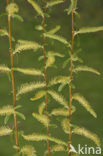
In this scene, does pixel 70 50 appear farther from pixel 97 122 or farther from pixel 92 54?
pixel 92 54

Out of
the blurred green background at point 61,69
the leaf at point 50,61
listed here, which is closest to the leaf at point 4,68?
the leaf at point 50,61

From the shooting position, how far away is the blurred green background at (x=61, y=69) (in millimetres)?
2762

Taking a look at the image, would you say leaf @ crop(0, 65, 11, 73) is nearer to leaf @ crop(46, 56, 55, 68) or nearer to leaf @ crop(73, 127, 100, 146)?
leaf @ crop(46, 56, 55, 68)

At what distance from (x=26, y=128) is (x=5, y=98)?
48 centimetres

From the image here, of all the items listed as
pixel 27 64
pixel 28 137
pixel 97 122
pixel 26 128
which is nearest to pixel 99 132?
pixel 97 122

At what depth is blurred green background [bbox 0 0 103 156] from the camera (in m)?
2.76

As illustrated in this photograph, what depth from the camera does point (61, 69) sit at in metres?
3.64

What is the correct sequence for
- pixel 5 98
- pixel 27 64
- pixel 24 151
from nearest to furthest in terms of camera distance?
pixel 24 151 → pixel 5 98 → pixel 27 64

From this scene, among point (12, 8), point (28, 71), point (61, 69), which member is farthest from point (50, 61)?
point (61, 69)

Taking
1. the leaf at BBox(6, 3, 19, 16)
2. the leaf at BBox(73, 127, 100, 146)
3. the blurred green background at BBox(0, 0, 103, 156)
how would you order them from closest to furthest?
the leaf at BBox(6, 3, 19, 16) → the leaf at BBox(73, 127, 100, 146) → the blurred green background at BBox(0, 0, 103, 156)

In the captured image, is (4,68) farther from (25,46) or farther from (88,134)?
(88,134)

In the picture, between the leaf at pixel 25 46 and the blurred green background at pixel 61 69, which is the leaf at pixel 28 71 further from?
the blurred green background at pixel 61 69

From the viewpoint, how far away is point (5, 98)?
3.16 meters

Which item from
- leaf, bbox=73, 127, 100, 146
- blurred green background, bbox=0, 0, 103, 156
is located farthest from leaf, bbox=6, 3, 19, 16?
blurred green background, bbox=0, 0, 103, 156
